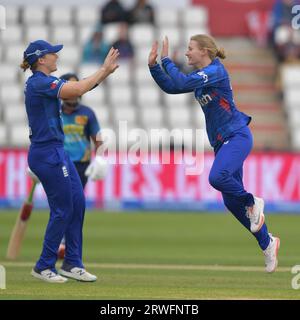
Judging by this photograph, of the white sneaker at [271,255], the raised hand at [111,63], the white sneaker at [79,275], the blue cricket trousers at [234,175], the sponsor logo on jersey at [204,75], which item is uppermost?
the raised hand at [111,63]

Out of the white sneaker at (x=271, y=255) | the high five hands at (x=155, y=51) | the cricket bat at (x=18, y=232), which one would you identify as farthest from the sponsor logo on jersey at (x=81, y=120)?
the white sneaker at (x=271, y=255)

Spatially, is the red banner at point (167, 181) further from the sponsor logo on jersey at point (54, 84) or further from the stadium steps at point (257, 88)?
the sponsor logo on jersey at point (54, 84)

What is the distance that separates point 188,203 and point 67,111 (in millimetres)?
8348

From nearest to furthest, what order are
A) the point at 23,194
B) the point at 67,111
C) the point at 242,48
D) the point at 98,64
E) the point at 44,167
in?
1. the point at 44,167
2. the point at 67,111
3. the point at 23,194
4. the point at 98,64
5. the point at 242,48

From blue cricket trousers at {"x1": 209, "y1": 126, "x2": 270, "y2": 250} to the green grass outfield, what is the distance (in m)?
0.66

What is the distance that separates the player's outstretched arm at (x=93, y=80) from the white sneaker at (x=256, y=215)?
78.4 inches

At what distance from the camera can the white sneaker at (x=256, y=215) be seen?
1115cm

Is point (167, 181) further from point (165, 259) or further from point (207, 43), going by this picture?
point (207, 43)

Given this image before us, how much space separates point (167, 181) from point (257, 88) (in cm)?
508

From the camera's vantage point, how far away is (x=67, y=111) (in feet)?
44.5

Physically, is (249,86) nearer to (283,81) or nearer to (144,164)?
(283,81)

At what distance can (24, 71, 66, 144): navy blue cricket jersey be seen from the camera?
35.6 feet

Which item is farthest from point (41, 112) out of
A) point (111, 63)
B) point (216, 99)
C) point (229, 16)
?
point (229, 16)
